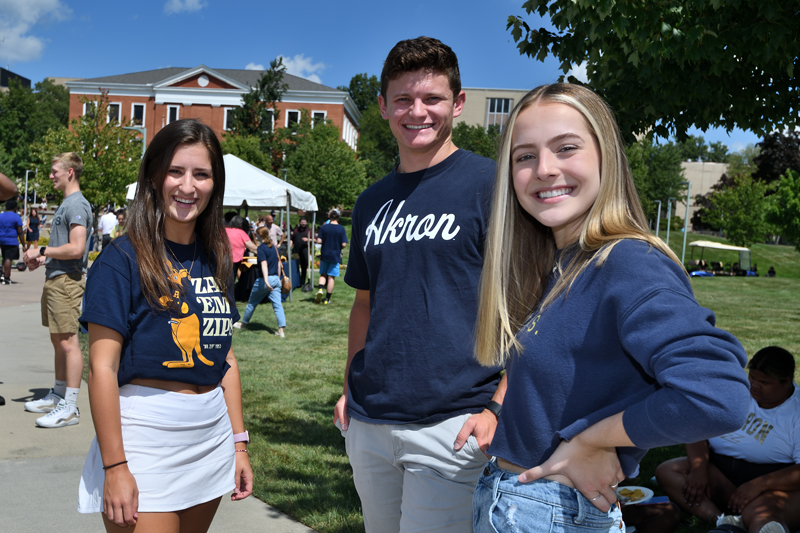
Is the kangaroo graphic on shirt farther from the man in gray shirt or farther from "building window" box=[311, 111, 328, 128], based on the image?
"building window" box=[311, 111, 328, 128]

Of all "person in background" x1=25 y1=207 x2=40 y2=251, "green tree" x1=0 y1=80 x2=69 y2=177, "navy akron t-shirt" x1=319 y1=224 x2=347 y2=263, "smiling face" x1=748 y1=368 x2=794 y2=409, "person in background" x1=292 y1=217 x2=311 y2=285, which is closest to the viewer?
"smiling face" x1=748 y1=368 x2=794 y2=409

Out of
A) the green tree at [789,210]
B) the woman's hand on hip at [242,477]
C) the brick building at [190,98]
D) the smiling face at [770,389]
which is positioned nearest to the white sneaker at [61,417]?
the woman's hand on hip at [242,477]

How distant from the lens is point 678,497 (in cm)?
451

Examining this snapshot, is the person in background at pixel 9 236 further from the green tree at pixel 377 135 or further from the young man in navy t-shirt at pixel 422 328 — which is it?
the green tree at pixel 377 135

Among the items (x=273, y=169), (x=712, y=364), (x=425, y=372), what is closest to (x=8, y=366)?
(x=425, y=372)

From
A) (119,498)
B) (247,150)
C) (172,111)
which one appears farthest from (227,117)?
(119,498)

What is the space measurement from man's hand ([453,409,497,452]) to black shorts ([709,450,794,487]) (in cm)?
315

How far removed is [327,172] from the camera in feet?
171

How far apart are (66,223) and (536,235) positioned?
16.8ft

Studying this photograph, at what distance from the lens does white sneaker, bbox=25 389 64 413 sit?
234 inches

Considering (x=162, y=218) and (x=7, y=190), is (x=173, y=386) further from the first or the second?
(x=7, y=190)

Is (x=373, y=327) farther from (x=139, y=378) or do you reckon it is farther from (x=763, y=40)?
(x=763, y=40)

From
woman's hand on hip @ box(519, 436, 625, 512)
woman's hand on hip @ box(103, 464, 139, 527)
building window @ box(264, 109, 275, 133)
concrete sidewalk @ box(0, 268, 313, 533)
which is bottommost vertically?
concrete sidewalk @ box(0, 268, 313, 533)

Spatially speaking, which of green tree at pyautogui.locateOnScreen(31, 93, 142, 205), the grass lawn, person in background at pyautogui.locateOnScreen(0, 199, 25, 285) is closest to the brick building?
green tree at pyautogui.locateOnScreen(31, 93, 142, 205)
